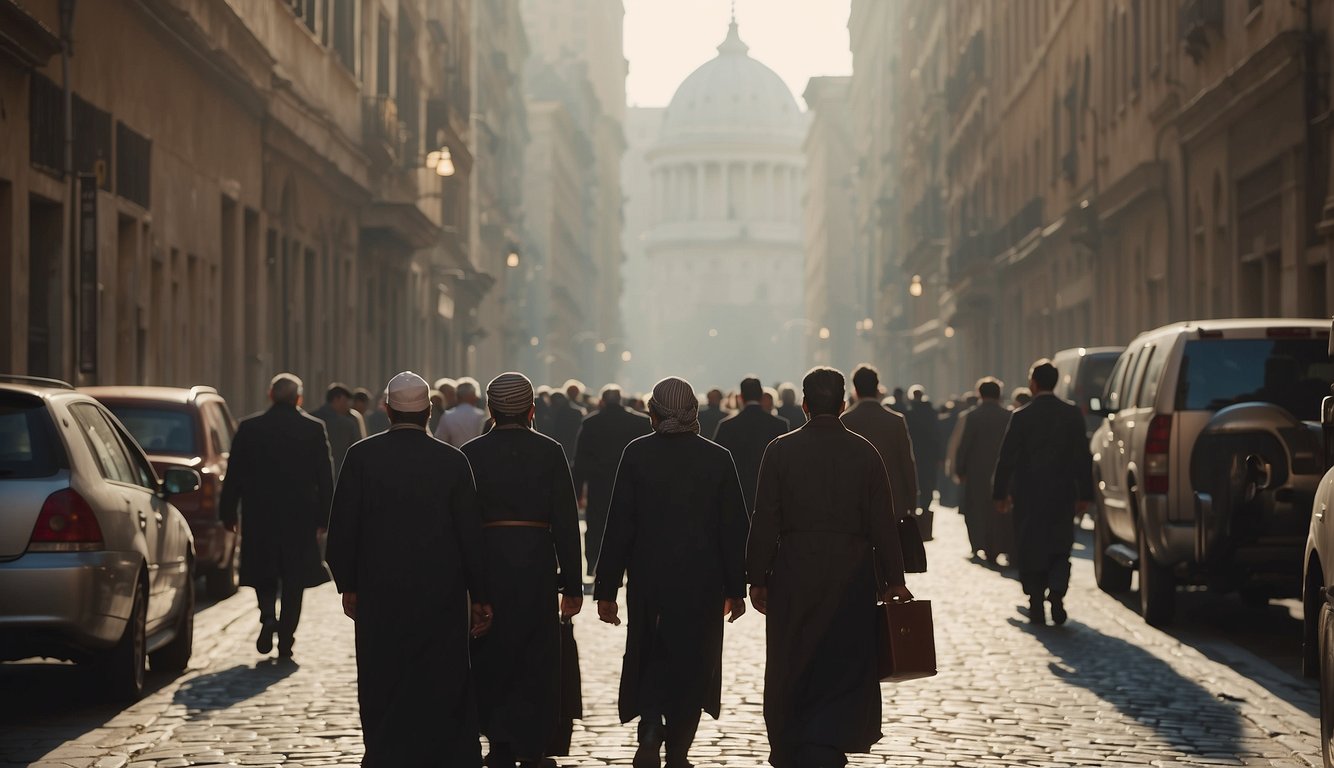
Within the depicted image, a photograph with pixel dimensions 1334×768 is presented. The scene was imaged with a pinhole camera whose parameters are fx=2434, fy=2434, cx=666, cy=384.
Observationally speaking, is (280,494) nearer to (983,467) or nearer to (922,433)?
(983,467)

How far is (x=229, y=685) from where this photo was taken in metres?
12.6

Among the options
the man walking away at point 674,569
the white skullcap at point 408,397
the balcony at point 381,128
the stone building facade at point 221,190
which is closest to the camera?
the white skullcap at point 408,397

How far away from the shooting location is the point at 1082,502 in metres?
16.2

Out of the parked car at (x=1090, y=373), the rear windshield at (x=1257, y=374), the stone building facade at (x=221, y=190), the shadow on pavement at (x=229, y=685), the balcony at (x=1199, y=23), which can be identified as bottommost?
the shadow on pavement at (x=229, y=685)

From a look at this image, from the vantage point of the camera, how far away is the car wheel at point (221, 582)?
18.0 metres

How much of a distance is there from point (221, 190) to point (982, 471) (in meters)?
11.2

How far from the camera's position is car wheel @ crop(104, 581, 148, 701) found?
452 inches

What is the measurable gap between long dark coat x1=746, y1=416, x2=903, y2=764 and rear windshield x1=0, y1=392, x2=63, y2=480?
3442mm

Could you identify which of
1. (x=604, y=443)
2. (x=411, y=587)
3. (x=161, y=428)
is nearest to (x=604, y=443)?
(x=604, y=443)

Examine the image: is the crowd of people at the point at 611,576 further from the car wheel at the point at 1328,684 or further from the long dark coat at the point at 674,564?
the car wheel at the point at 1328,684

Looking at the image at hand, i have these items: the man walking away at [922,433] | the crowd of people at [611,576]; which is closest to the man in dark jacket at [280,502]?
the crowd of people at [611,576]

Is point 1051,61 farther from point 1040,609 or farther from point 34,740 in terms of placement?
point 34,740

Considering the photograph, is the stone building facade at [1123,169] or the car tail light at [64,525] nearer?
the car tail light at [64,525]

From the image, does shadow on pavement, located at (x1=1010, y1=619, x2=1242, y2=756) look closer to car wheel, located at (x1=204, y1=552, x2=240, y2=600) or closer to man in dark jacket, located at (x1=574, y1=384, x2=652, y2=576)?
man in dark jacket, located at (x1=574, y1=384, x2=652, y2=576)
